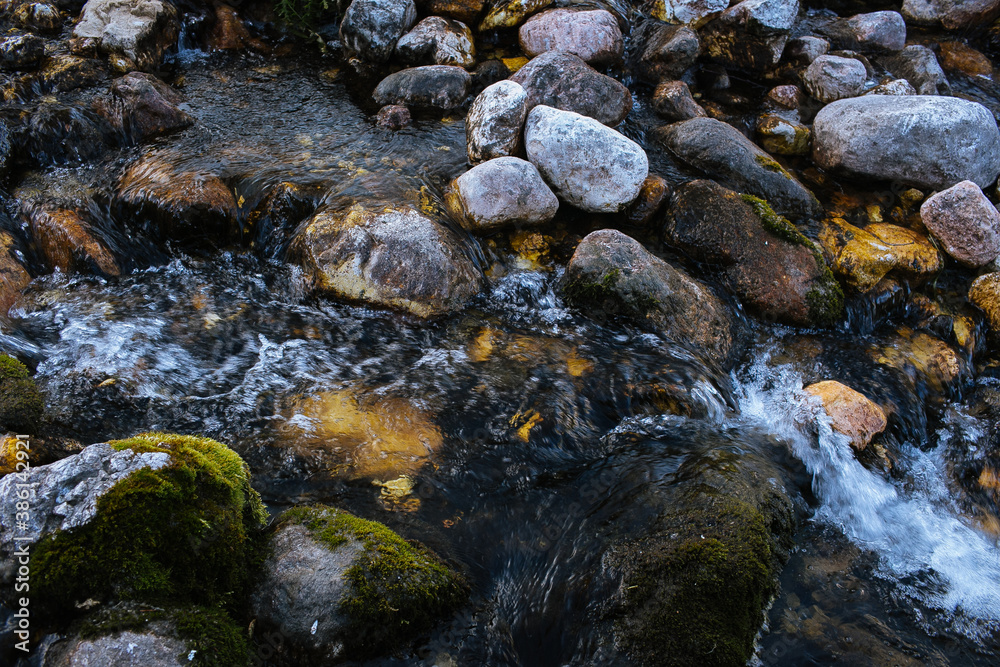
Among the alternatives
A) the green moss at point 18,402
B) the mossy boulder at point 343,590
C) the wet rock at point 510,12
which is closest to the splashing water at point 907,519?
the mossy boulder at point 343,590

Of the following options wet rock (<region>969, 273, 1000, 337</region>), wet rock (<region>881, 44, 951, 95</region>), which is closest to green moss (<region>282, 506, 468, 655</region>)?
wet rock (<region>969, 273, 1000, 337</region>)

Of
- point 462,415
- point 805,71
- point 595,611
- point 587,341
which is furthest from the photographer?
point 805,71

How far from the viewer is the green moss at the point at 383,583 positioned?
2672 mm

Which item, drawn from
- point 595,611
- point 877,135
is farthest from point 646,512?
point 877,135

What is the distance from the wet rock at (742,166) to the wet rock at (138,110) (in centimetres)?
604

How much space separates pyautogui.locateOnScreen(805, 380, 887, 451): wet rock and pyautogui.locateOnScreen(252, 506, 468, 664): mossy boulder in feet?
10.7

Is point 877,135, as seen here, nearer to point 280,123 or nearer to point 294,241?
point 294,241

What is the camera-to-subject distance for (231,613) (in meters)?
2.59

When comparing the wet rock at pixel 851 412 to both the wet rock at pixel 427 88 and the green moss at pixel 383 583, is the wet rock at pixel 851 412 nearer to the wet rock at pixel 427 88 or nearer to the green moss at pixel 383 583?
the green moss at pixel 383 583

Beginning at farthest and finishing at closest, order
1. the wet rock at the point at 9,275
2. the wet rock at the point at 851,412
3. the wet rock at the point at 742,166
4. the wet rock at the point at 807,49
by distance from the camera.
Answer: the wet rock at the point at 807,49
the wet rock at the point at 742,166
the wet rock at the point at 9,275
the wet rock at the point at 851,412

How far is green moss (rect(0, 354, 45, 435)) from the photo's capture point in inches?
129

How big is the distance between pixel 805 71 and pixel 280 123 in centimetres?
734

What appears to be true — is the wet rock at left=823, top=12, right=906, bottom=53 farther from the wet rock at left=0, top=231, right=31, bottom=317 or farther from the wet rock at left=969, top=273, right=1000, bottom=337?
the wet rock at left=0, top=231, right=31, bottom=317

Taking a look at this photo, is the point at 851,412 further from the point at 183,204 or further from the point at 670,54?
the point at 183,204
